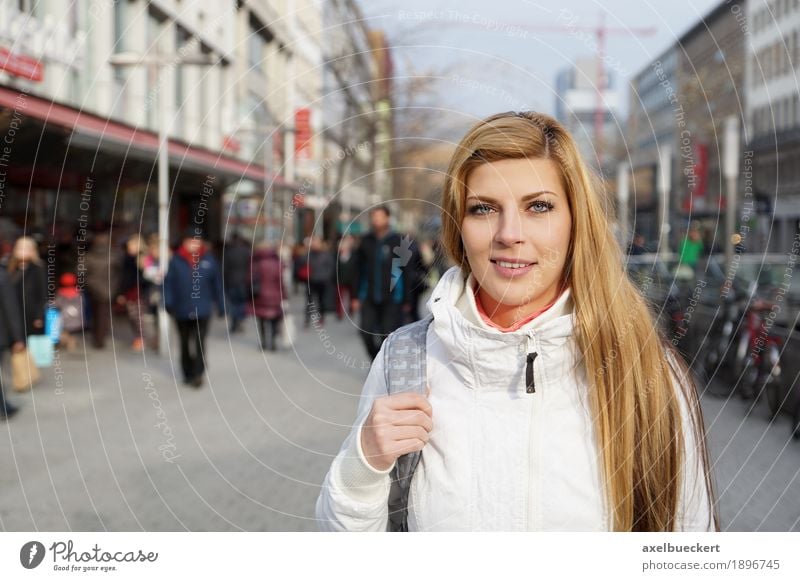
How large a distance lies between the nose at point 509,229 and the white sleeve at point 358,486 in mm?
331

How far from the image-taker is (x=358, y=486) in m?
1.63

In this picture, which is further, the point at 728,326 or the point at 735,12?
the point at 728,326

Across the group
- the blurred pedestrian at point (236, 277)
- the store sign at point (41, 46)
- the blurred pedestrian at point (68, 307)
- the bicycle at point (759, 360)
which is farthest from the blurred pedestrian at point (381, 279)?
the blurred pedestrian at point (236, 277)

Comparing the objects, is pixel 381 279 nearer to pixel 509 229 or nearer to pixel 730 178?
pixel 509 229

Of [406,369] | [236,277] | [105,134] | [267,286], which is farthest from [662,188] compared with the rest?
[236,277]

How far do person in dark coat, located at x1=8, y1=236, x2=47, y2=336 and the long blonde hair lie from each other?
21.0ft

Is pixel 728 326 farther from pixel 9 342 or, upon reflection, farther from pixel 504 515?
pixel 504 515

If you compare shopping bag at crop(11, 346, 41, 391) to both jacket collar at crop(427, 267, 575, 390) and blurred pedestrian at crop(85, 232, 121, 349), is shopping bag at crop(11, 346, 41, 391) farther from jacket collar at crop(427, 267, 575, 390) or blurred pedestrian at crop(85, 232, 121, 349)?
jacket collar at crop(427, 267, 575, 390)

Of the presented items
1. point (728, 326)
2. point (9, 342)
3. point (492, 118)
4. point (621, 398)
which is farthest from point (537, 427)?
point (728, 326)

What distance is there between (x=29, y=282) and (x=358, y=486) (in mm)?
6526

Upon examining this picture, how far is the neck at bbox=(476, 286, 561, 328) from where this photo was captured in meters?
1.65

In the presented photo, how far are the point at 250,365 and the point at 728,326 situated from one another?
5.56 metres

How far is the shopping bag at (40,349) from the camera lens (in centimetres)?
825
